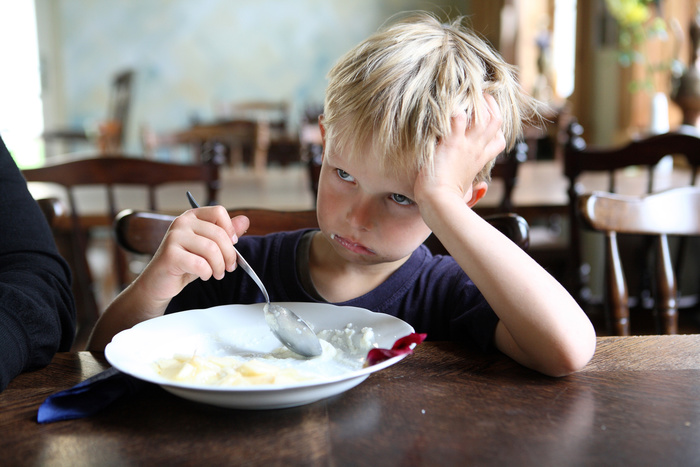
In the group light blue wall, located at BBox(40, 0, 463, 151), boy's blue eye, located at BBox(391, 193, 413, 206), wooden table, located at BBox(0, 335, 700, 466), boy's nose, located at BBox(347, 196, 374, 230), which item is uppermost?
light blue wall, located at BBox(40, 0, 463, 151)

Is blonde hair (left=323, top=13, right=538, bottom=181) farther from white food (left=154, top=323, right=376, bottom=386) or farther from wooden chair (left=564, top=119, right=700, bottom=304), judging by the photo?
wooden chair (left=564, top=119, right=700, bottom=304)

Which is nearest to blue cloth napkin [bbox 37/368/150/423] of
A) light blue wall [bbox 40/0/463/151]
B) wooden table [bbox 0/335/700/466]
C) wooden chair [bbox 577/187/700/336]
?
wooden table [bbox 0/335/700/466]

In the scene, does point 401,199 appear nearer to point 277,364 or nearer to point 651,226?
point 277,364

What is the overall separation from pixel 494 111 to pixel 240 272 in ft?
1.42

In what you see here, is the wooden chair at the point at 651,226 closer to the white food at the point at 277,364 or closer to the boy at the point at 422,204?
the boy at the point at 422,204

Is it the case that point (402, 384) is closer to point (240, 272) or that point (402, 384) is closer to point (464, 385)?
point (464, 385)

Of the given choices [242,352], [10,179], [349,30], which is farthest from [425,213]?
[349,30]

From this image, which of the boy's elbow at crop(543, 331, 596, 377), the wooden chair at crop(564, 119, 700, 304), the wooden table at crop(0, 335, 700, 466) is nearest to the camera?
the wooden table at crop(0, 335, 700, 466)

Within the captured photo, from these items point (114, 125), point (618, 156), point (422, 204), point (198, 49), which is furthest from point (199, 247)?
point (198, 49)

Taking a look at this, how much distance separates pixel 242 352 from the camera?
0.64 m

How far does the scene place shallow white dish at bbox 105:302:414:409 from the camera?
0.47 meters

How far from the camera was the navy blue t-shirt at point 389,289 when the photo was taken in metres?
0.87

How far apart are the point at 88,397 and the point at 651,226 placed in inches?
33.5

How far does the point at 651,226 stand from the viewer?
39.5 inches
